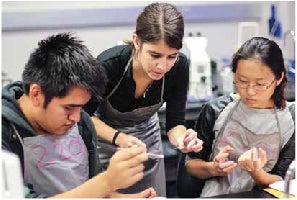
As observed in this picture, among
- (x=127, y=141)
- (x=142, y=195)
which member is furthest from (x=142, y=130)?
(x=142, y=195)

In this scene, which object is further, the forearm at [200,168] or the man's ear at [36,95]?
the forearm at [200,168]

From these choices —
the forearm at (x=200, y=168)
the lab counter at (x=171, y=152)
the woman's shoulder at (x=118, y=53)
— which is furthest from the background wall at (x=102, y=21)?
the forearm at (x=200, y=168)

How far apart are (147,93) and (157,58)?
11 centimetres

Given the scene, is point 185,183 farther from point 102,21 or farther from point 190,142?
point 102,21

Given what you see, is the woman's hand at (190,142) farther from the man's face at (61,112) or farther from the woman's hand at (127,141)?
the man's face at (61,112)

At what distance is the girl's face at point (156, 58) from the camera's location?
105cm

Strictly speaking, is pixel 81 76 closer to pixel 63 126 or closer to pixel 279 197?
pixel 63 126

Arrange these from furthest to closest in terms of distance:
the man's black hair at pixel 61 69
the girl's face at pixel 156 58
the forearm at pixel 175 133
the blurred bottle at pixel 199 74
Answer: the blurred bottle at pixel 199 74 < the forearm at pixel 175 133 < the girl's face at pixel 156 58 < the man's black hair at pixel 61 69

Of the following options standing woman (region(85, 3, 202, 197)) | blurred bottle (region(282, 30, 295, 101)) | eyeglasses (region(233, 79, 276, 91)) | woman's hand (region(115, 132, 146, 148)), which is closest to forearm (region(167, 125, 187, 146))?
standing woman (region(85, 3, 202, 197))

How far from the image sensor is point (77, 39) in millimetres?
1052

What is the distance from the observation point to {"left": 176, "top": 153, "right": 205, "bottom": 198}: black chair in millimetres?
1173

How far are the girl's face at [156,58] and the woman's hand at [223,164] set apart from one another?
A: 0.94 feet

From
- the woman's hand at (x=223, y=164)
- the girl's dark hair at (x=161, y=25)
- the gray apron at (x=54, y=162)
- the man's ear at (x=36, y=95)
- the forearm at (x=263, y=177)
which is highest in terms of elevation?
the girl's dark hair at (x=161, y=25)

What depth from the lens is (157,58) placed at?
1.07 m
